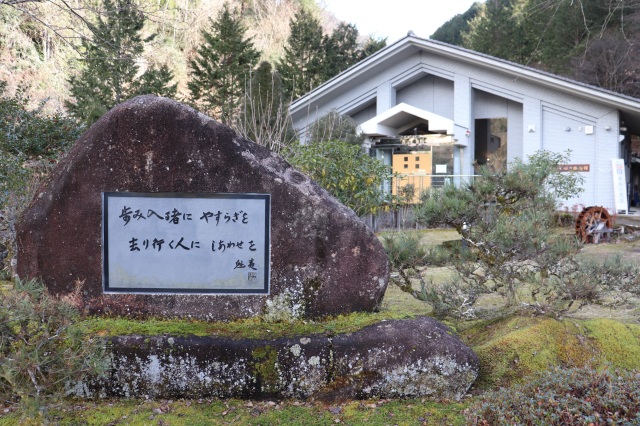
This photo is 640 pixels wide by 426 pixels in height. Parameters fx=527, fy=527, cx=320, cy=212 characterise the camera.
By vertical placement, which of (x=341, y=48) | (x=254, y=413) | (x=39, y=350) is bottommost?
(x=254, y=413)

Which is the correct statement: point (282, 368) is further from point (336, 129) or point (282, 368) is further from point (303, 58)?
point (303, 58)

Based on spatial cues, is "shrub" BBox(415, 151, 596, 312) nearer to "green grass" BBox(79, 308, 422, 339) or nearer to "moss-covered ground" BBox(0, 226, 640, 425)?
"moss-covered ground" BBox(0, 226, 640, 425)

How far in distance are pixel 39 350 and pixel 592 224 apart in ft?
42.0

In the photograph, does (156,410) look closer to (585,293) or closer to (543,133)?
(585,293)

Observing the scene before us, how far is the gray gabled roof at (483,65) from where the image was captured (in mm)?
15445

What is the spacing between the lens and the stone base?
3.70 m

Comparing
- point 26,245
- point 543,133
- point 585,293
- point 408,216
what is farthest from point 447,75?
point 26,245

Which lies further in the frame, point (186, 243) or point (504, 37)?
point (504, 37)

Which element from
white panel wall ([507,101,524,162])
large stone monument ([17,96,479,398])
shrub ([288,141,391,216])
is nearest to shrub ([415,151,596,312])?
large stone monument ([17,96,479,398])

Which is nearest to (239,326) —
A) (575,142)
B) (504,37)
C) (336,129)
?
(336,129)

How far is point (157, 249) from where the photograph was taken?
13.5 feet

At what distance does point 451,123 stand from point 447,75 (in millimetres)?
2261

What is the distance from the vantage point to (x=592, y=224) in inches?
503

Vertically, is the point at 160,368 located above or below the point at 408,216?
below
